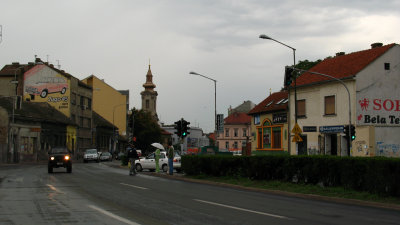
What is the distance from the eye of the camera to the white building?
121ft

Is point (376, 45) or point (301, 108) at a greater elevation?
point (376, 45)

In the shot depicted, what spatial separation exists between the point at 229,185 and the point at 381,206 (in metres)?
8.21

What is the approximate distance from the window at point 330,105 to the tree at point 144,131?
2325 inches

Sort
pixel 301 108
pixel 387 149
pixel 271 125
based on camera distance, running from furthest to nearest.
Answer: pixel 271 125
pixel 301 108
pixel 387 149

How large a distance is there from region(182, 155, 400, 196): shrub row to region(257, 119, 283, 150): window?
829 inches

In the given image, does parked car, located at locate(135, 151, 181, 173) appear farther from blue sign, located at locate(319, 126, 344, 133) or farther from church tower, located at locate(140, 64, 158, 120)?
church tower, located at locate(140, 64, 158, 120)

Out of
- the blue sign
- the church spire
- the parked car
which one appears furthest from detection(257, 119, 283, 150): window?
the church spire

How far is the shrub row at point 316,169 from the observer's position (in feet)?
48.5

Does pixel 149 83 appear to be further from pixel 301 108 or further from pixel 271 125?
pixel 301 108

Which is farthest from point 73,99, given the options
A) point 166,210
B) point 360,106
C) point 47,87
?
point 166,210

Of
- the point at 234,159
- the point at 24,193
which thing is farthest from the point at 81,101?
the point at 24,193

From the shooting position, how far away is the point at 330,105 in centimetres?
3969

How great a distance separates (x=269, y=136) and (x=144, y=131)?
50.9 metres

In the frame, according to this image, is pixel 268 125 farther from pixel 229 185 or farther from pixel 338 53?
pixel 229 185
